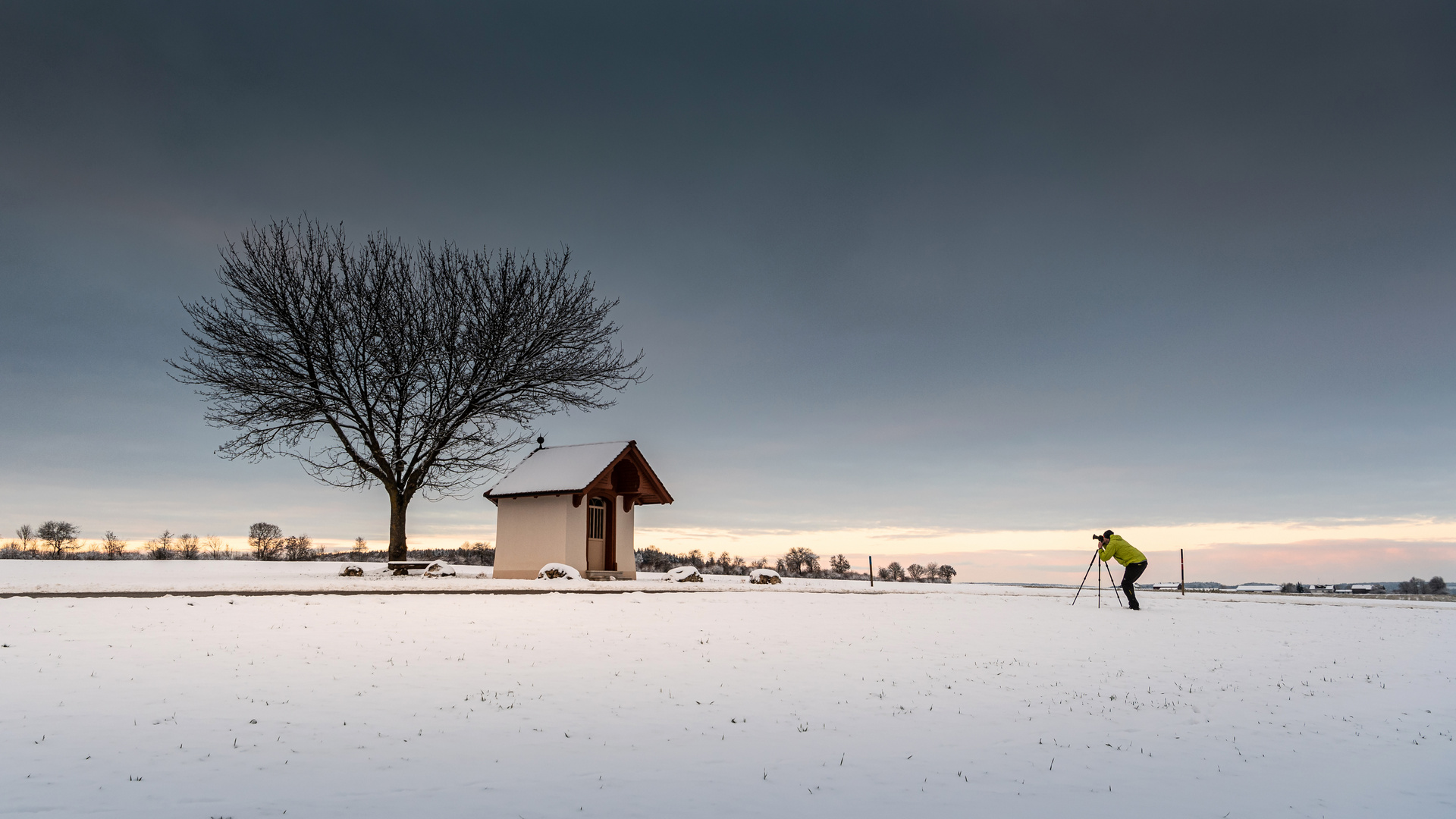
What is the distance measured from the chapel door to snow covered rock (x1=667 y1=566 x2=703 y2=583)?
2612 millimetres

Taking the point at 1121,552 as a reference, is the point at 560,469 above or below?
above

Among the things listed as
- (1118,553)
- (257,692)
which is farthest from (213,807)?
(1118,553)

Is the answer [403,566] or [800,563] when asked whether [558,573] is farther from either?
[800,563]

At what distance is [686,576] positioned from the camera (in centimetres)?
2598

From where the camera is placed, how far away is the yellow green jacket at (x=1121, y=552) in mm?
19297

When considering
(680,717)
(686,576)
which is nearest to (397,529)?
(686,576)

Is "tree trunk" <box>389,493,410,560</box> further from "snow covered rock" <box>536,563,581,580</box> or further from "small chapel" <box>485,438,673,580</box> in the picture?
"snow covered rock" <box>536,563,581,580</box>

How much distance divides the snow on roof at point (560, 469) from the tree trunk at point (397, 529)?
3684mm

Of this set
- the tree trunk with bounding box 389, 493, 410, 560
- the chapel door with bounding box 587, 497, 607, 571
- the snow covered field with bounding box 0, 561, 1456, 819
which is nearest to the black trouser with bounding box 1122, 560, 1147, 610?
the snow covered field with bounding box 0, 561, 1456, 819

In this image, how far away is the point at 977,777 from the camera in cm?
637

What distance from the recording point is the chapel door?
27031 mm

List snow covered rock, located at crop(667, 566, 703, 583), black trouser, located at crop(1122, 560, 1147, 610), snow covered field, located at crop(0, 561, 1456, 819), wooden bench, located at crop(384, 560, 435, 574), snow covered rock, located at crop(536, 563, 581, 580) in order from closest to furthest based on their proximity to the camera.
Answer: snow covered field, located at crop(0, 561, 1456, 819) → black trouser, located at crop(1122, 560, 1147, 610) → snow covered rock, located at crop(536, 563, 581, 580) → wooden bench, located at crop(384, 560, 435, 574) → snow covered rock, located at crop(667, 566, 703, 583)

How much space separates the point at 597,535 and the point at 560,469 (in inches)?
106

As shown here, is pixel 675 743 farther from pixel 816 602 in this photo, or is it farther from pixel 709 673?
pixel 816 602
